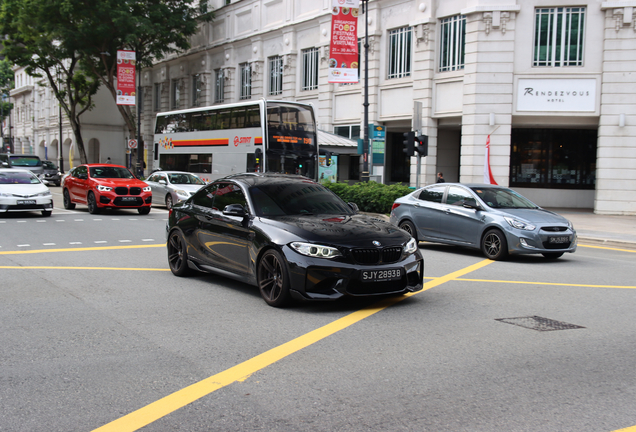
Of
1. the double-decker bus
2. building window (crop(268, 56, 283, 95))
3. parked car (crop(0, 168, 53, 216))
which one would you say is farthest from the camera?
building window (crop(268, 56, 283, 95))

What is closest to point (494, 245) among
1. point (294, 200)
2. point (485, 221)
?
point (485, 221)

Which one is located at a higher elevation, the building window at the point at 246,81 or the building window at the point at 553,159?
the building window at the point at 246,81

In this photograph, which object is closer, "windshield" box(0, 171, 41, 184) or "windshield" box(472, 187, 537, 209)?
"windshield" box(472, 187, 537, 209)


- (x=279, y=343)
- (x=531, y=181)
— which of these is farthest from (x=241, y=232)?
(x=531, y=181)

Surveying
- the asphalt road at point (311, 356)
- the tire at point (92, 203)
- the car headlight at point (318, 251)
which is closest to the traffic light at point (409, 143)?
the tire at point (92, 203)

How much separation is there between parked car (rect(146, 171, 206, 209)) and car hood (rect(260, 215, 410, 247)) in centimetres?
1675

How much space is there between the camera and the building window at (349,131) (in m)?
32.8

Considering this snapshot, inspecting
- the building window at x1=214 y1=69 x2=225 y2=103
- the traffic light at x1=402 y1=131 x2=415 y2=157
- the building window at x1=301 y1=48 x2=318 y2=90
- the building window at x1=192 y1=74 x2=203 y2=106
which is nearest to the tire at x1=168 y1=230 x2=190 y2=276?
the traffic light at x1=402 y1=131 x2=415 y2=157

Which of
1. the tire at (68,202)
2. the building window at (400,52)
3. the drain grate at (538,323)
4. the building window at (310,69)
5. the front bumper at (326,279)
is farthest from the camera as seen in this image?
the building window at (310,69)

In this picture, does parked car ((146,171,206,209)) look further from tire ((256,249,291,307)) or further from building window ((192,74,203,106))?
building window ((192,74,203,106))

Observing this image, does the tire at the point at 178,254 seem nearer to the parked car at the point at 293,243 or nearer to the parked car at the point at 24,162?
the parked car at the point at 293,243

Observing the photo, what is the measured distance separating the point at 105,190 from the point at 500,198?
13.3 m

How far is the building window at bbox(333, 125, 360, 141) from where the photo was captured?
32.8m

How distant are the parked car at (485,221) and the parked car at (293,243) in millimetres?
4425
